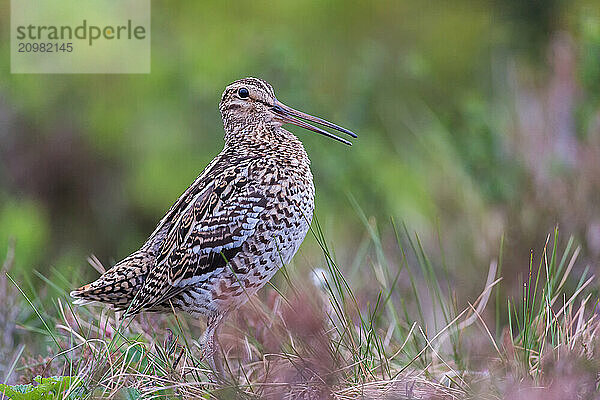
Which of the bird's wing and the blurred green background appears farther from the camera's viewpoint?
the blurred green background

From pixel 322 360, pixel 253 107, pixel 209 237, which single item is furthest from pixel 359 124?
pixel 322 360

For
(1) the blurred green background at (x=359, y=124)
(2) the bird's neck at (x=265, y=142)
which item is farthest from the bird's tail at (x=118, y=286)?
(1) the blurred green background at (x=359, y=124)

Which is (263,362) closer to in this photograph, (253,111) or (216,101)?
(253,111)

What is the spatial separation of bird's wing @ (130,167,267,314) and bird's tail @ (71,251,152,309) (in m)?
0.06

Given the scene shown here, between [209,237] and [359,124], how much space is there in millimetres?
3418

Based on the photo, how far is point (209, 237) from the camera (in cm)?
321

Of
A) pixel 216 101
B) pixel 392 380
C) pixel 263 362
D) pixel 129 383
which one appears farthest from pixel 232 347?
pixel 216 101

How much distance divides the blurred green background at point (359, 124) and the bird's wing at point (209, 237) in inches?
66.1

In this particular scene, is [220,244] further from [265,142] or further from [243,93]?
[243,93]

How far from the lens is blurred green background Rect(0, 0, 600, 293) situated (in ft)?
16.7

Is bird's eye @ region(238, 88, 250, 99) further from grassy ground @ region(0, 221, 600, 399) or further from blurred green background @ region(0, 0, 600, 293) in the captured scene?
blurred green background @ region(0, 0, 600, 293)

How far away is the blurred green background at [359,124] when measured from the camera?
16.7ft

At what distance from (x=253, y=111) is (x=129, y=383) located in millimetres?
1055

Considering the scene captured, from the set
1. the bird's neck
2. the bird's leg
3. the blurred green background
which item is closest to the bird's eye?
the bird's neck
